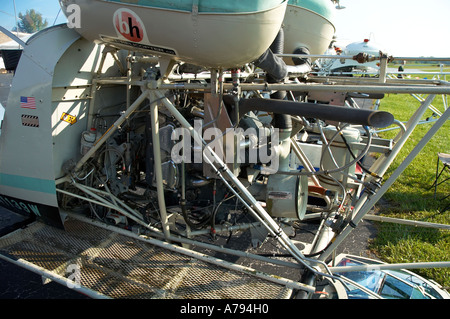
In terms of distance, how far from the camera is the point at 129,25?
2152 millimetres

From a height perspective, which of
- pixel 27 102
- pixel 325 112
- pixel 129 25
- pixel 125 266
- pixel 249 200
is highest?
A: pixel 129 25

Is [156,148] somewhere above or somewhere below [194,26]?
below

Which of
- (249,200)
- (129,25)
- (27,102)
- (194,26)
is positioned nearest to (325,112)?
(249,200)

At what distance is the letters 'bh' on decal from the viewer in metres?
2.11

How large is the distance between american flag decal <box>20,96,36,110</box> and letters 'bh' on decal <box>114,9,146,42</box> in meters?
1.12

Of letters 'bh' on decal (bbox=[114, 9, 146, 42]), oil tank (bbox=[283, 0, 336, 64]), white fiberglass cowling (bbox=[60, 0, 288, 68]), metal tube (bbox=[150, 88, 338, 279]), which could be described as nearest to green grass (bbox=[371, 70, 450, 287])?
metal tube (bbox=[150, 88, 338, 279])

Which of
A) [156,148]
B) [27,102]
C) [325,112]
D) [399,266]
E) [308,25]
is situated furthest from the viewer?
[308,25]

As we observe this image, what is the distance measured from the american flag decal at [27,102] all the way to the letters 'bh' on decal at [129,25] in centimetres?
112

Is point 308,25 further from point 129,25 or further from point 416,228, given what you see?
point 416,228

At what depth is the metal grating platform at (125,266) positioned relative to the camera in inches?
92.1

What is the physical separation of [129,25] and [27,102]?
1307mm
